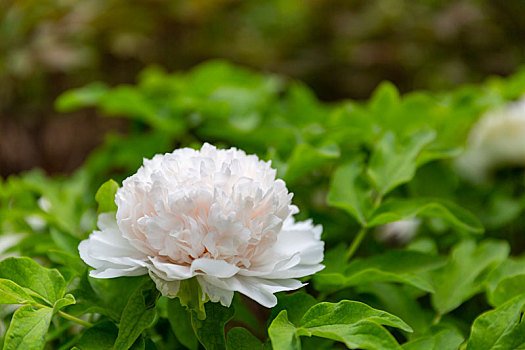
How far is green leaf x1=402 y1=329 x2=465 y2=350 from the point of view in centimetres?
40

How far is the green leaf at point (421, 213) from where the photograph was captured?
1.61ft

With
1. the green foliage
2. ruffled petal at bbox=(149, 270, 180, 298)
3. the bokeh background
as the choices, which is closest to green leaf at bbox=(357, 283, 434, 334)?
the green foliage

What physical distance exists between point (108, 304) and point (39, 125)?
3.66 ft

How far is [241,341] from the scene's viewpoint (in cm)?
39

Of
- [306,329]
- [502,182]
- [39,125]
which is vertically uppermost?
[306,329]

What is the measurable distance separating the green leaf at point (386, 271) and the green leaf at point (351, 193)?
0.13 ft

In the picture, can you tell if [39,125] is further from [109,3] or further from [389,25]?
[389,25]

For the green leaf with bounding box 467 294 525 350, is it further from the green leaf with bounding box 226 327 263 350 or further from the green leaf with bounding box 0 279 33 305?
the green leaf with bounding box 0 279 33 305

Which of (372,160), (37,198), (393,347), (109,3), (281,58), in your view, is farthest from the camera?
(281,58)

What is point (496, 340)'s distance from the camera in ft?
1.27

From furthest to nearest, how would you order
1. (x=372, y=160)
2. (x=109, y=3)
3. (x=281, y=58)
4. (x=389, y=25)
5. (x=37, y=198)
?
(x=281, y=58)
(x=389, y=25)
(x=109, y=3)
(x=37, y=198)
(x=372, y=160)

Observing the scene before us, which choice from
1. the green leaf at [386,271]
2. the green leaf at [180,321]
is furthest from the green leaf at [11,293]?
the green leaf at [386,271]

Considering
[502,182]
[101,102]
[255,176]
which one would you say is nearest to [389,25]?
[502,182]

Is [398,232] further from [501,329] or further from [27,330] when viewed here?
[27,330]
